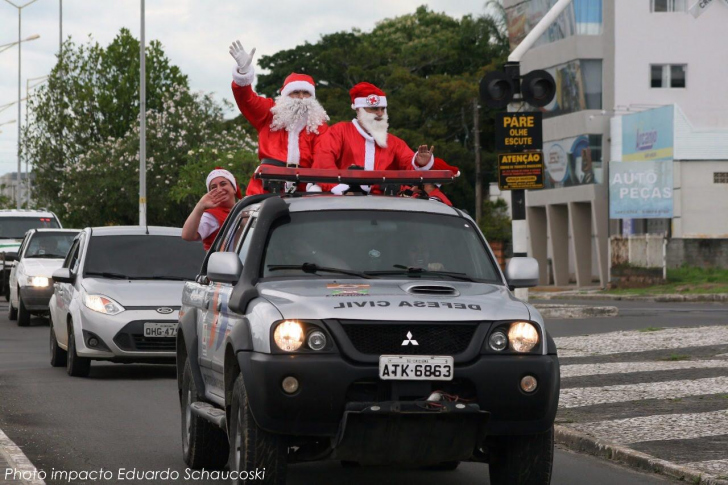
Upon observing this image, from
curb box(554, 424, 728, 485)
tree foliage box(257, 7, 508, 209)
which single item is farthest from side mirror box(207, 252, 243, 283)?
tree foliage box(257, 7, 508, 209)

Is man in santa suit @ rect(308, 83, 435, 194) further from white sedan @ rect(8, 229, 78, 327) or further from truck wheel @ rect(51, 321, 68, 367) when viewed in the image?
white sedan @ rect(8, 229, 78, 327)

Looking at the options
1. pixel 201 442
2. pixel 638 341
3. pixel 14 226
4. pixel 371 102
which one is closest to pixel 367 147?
pixel 371 102

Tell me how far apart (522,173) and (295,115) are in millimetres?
10511

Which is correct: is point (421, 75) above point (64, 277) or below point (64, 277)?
above

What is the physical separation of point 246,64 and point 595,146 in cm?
4211

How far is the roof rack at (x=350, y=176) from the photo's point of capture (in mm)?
8273

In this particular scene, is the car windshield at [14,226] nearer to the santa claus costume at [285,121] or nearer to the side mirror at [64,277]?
the side mirror at [64,277]

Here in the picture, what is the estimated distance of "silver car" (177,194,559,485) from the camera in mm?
6598

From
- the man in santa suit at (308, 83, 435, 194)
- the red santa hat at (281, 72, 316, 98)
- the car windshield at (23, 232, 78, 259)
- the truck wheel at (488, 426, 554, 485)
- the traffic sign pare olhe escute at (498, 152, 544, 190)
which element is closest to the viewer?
the truck wheel at (488, 426, 554, 485)

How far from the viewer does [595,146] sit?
51938 millimetres

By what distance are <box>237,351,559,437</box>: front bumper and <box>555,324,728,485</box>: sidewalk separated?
5.39 feet

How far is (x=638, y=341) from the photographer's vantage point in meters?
17.3

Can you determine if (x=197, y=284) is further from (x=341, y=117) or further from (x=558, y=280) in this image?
(x=341, y=117)

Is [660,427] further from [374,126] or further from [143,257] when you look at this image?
[143,257]
